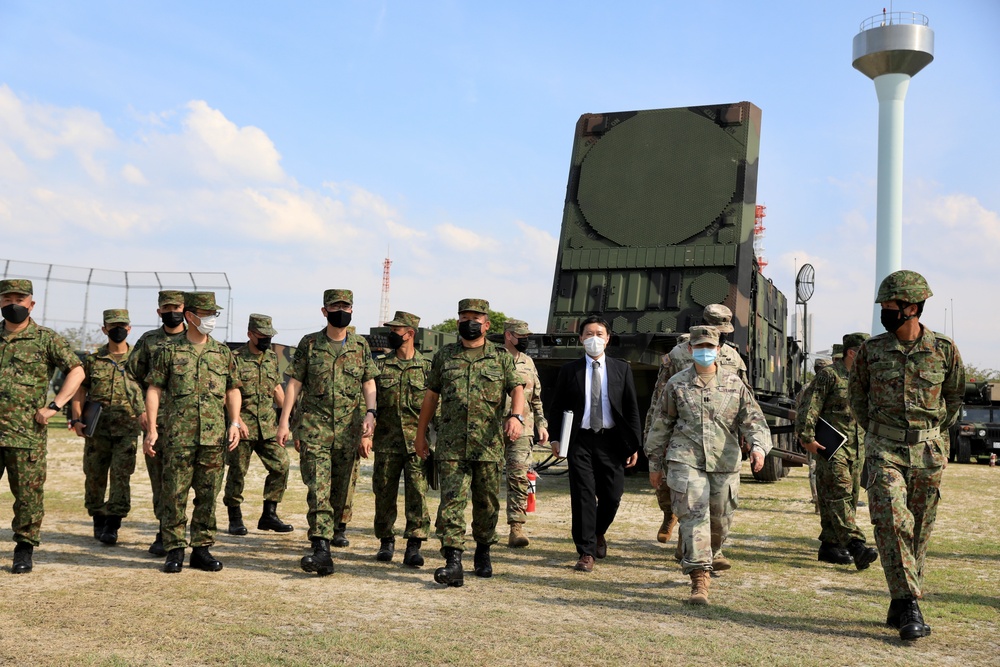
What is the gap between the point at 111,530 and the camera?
7406mm

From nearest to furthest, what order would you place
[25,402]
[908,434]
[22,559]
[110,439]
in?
1. [908,434]
2. [22,559]
3. [25,402]
4. [110,439]

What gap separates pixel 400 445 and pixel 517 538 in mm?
1279

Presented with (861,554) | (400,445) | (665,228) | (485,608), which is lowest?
(485,608)

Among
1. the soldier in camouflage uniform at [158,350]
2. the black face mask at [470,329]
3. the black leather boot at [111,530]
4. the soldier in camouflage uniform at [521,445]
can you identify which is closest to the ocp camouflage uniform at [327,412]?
the black face mask at [470,329]

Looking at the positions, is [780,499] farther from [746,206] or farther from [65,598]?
[65,598]

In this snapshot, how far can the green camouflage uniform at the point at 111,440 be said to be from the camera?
24.9ft

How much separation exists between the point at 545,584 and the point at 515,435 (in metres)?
0.99

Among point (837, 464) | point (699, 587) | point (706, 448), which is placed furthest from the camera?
point (837, 464)

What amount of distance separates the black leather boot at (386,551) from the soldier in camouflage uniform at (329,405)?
1.62 ft

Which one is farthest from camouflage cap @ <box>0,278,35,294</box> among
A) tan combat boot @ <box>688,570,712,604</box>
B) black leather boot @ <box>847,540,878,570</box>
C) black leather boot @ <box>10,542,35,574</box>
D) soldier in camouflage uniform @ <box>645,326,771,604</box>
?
black leather boot @ <box>847,540,878,570</box>

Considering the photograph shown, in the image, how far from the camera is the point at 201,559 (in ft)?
20.7

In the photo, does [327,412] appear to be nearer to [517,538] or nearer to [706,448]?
[517,538]

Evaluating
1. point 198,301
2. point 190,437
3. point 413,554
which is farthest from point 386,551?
point 198,301

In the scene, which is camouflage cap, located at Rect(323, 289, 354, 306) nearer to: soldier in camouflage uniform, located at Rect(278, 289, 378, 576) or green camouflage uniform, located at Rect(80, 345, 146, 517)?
soldier in camouflage uniform, located at Rect(278, 289, 378, 576)
